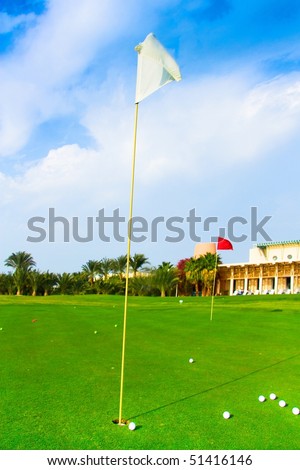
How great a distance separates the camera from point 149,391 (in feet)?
22.1

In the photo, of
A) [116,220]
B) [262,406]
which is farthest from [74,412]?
[116,220]

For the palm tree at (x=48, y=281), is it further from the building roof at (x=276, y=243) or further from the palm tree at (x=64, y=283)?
the building roof at (x=276, y=243)

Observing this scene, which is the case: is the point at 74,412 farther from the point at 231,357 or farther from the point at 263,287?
the point at 263,287

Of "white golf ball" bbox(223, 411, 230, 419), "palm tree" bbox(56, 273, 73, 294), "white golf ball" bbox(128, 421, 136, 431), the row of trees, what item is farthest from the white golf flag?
"palm tree" bbox(56, 273, 73, 294)

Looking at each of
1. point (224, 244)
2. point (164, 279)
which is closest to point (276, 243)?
point (164, 279)

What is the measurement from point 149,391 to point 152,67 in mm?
4826

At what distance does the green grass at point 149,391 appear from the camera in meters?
4.88

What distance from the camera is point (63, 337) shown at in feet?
40.9

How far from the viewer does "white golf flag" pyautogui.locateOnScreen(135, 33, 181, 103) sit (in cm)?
580

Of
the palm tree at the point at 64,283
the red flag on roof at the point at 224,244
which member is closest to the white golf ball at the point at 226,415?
the red flag on roof at the point at 224,244

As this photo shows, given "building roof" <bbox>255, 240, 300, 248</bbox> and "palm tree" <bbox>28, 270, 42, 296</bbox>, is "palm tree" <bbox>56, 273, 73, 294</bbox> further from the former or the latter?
"building roof" <bbox>255, 240, 300, 248</bbox>

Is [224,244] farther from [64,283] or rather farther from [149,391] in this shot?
[64,283]

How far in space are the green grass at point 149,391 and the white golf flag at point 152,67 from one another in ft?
14.0
